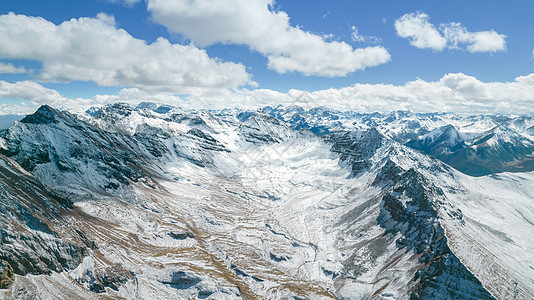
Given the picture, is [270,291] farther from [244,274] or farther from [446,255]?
[446,255]

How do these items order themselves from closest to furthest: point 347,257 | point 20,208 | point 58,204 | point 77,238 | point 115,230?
point 20,208 → point 77,238 → point 58,204 → point 115,230 → point 347,257

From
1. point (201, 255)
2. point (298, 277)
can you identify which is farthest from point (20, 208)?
point (298, 277)

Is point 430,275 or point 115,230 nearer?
point 430,275

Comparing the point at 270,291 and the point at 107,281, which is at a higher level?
the point at 107,281

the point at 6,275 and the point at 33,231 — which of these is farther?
the point at 33,231

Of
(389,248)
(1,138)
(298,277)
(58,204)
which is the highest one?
(1,138)

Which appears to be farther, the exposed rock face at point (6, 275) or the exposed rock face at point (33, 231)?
the exposed rock face at point (33, 231)

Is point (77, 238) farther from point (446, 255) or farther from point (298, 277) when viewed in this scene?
point (446, 255)

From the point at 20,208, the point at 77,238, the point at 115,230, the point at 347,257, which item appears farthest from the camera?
the point at 347,257

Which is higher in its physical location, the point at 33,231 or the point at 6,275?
the point at 33,231

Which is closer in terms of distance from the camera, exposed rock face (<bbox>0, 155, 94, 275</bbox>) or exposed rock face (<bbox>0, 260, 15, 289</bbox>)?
exposed rock face (<bbox>0, 260, 15, 289</bbox>)
